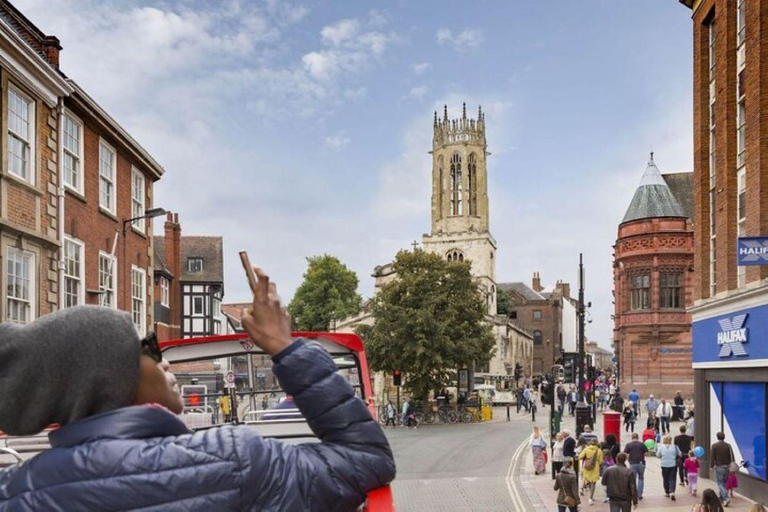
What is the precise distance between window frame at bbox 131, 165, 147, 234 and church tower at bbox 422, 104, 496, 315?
6868 cm

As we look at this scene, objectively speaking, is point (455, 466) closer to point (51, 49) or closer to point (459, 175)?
point (51, 49)

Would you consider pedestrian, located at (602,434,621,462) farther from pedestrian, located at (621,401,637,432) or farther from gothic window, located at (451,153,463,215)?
gothic window, located at (451,153,463,215)

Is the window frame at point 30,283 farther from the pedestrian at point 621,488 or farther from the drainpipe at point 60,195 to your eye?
the pedestrian at point 621,488

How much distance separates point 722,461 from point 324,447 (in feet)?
58.5

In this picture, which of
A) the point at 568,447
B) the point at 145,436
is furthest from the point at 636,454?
the point at 145,436

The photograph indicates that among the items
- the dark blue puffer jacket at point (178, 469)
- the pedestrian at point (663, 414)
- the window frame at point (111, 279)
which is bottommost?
the pedestrian at point (663, 414)

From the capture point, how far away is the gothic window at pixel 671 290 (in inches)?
1898

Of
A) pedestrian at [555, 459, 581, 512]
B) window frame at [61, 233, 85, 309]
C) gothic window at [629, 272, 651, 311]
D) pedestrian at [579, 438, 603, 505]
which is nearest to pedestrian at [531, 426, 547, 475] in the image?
pedestrian at [579, 438, 603, 505]

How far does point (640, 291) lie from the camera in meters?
49.2

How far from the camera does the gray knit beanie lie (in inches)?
76.4

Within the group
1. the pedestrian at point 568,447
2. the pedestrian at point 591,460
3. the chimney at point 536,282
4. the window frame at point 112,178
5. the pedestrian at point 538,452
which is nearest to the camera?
the pedestrian at point 591,460

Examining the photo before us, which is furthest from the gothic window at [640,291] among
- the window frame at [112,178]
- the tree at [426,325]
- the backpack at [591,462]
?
the window frame at [112,178]

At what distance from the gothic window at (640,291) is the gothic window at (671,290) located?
0.74 meters

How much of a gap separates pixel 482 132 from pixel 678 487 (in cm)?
8162
